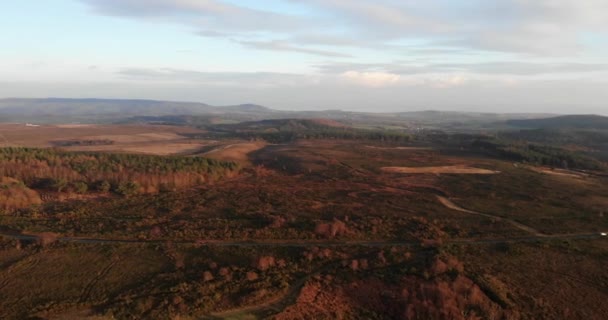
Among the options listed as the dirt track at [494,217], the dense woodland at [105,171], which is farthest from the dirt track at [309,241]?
the dense woodland at [105,171]

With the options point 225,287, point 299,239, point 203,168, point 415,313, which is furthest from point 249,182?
point 415,313

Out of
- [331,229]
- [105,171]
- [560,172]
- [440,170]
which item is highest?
[105,171]

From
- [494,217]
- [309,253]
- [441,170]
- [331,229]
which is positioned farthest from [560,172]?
[309,253]

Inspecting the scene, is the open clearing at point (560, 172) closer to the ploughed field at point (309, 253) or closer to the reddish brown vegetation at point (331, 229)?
the ploughed field at point (309, 253)

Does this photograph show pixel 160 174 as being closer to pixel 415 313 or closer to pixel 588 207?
pixel 415 313

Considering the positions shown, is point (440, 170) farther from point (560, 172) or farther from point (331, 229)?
point (331, 229)

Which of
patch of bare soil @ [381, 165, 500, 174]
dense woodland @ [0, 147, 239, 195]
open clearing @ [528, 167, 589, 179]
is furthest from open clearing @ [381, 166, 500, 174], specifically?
dense woodland @ [0, 147, 239, 195]
